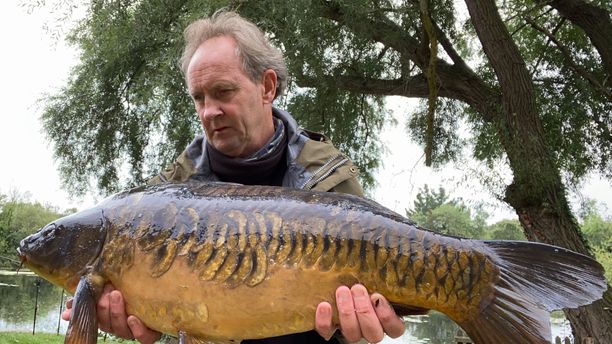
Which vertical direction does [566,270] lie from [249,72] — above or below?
below

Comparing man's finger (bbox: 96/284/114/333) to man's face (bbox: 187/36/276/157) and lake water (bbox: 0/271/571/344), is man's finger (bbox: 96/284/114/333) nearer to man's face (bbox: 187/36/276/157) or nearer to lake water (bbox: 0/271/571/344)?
man's face (bbox: 187/36/276/157)

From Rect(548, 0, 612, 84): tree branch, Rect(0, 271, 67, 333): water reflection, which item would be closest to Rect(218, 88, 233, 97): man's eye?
Rect(548, 0, 612, 84): tree branch

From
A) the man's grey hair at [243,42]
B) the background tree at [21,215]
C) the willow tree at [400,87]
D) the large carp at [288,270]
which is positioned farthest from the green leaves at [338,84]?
the background tree at [21,215]

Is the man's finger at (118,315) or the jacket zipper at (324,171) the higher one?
the jacket zipper at (324,171)

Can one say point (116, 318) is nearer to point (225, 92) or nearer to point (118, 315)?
point (118, 315)

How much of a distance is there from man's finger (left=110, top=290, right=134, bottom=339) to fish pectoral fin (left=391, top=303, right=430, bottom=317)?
90 centimetres

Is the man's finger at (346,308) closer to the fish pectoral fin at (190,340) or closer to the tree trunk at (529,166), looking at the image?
the fish pectoral fin at (190,340)

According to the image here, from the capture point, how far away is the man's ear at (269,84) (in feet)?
8.91

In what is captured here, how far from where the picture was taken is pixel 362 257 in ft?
6.55

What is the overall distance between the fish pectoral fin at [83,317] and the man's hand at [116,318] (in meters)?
0.04

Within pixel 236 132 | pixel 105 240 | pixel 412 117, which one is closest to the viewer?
pixel 105 240

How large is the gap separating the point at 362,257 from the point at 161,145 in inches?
293

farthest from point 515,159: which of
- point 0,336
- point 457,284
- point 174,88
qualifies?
point 0,336

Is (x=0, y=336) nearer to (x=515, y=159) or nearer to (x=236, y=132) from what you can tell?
(x=515, y=159)
